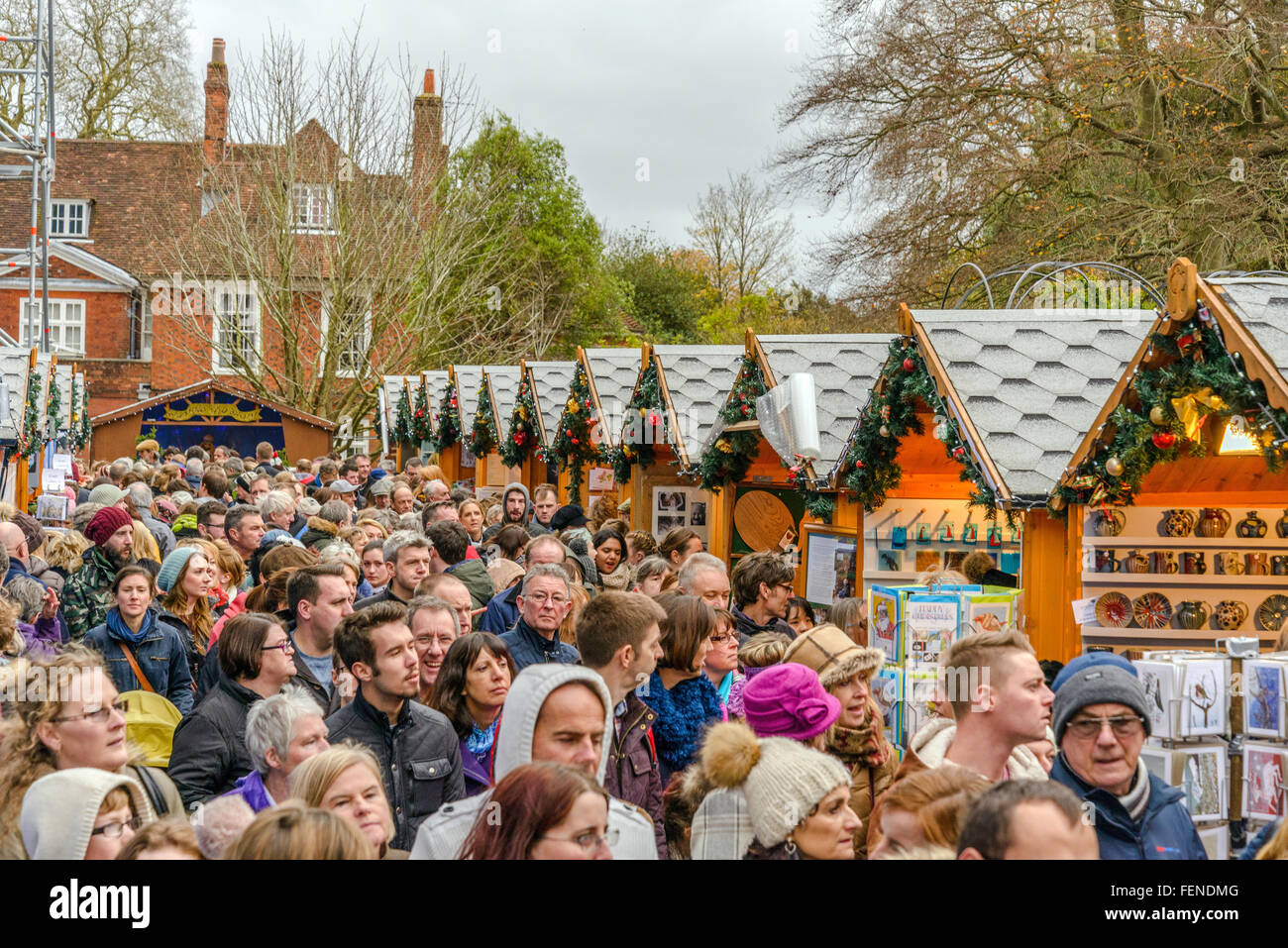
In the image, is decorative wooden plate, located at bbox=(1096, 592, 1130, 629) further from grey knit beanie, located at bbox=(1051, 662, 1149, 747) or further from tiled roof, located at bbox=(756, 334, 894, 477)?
grey knit beanie, located at bbox=(1051, 662, 1149, 747)

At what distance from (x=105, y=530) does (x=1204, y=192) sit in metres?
13.4

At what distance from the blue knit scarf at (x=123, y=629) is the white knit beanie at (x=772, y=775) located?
11.6ft

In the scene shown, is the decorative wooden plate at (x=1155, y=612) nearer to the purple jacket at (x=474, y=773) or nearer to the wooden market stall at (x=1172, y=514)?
the wooden market stall at (x=1172, y=514)

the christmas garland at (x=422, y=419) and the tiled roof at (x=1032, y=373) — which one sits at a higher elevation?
the christmas garland at (x=422, y=419)

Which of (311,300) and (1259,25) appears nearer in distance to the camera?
(1259,25)

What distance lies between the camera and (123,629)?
5.98 meters

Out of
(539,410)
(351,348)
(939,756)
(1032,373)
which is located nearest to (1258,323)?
(1032,373)

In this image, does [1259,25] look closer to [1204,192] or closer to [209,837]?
[1204,192]

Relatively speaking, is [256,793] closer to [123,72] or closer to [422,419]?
[422,419]

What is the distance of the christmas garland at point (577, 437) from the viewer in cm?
1512

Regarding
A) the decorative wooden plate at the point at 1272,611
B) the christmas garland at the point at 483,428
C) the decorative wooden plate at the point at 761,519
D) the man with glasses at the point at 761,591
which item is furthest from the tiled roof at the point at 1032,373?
the christmas garland at the point at 483,428

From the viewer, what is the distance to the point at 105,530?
7.41 m

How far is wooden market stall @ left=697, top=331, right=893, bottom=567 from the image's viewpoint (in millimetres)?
9555
